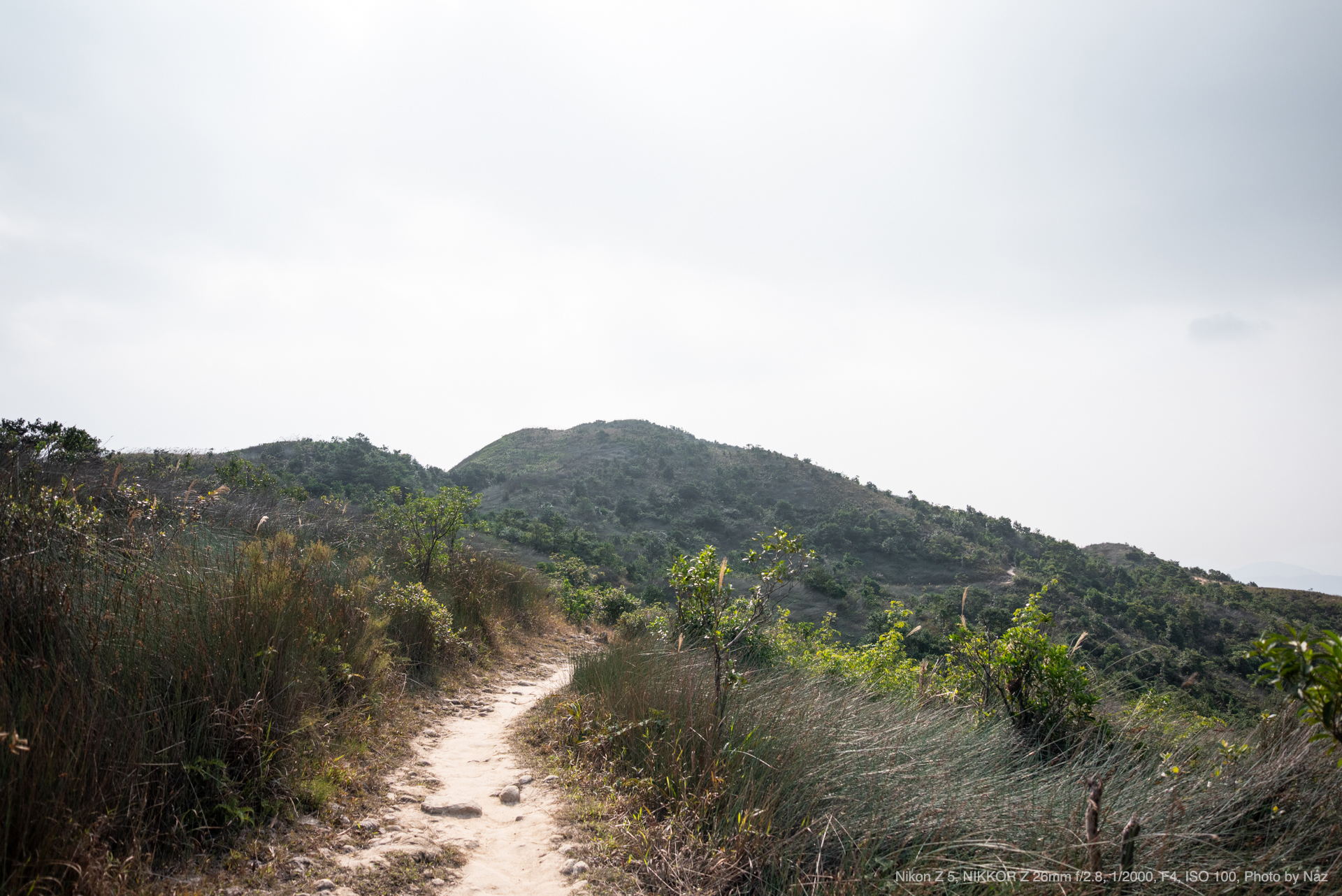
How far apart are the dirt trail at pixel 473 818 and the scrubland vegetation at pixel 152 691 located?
0.50 meters

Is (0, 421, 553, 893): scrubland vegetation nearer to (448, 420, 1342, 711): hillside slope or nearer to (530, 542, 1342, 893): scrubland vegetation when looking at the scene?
(530, 542, 1342, 893): scrubland vegetation

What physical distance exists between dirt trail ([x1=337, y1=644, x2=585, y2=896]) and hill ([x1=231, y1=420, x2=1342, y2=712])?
513cm

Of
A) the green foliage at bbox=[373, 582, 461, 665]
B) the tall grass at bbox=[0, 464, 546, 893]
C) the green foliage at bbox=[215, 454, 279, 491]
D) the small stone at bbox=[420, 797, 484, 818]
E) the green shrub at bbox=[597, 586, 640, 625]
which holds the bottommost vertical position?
the green shrub at bbox=[597, 586, 640, 625]

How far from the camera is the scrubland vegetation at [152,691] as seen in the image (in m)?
2.55

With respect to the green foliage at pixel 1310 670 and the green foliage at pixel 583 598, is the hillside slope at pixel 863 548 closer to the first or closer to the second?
the green foliage at pixel 1310 670

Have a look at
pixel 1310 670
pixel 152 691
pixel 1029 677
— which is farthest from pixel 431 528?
pixel 1310 670

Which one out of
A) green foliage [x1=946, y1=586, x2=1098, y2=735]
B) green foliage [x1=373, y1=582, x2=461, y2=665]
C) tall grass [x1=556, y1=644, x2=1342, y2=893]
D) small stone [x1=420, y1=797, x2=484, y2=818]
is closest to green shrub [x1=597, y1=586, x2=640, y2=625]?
green foliage [x1=373, y1=582, x2=461, y2=665]

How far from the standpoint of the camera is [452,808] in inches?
177

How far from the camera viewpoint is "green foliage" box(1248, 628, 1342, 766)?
2123mm

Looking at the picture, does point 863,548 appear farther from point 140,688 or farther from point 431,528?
point 140,688

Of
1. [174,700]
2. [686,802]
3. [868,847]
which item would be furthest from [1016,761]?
[174,700]

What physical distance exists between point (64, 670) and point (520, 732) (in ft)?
14.3

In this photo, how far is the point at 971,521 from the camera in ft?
154

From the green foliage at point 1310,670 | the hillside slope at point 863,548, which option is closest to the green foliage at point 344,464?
the hillside slope at point 863,548
